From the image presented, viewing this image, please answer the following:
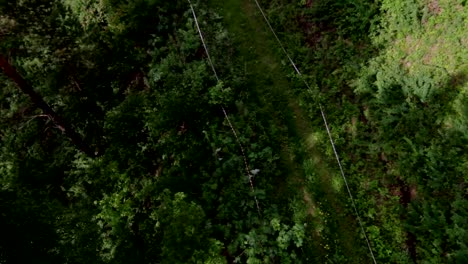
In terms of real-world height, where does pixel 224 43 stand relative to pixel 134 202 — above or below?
above

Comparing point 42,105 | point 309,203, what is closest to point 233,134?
point 309,203

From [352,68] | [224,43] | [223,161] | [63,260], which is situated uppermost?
[224,43]

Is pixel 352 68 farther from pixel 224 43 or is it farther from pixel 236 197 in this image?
pixel 236 197

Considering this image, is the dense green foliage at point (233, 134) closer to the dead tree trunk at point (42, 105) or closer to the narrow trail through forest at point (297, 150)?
the narrow trail through forest at point (297, 150)

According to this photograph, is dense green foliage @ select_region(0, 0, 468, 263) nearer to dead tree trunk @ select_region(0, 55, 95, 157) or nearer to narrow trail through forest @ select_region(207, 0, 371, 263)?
narrow trail through forest @ select_region(207, 0, 371, 263)

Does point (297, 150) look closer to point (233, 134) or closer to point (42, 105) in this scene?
point (233, 134)

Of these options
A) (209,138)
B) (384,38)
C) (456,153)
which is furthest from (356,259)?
(384,38)

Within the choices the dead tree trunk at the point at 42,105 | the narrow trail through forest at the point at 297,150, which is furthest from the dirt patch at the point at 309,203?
the dead tree trunk at the point at 42,105
